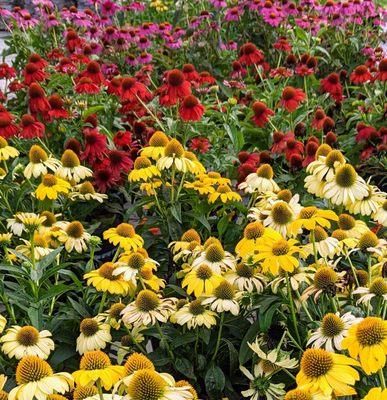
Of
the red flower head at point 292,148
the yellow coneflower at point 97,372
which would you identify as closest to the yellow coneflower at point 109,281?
the yellow coneflower at point 97,372

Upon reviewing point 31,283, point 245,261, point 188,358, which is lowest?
point 188,358

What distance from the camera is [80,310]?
66.7 inches

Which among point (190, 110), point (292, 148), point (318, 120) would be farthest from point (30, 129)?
point (318, 120)

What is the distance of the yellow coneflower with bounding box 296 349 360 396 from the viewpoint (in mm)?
1043

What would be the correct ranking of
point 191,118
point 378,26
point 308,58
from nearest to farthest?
point 191,118, point 308,58, point 378,26

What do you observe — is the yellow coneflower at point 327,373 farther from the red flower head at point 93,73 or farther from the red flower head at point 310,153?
the red flower head at point 93,73

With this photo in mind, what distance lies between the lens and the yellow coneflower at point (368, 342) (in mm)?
1030

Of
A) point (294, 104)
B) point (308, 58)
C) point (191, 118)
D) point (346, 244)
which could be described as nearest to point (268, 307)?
point (346, 244)

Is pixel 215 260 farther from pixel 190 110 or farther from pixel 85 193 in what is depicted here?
pixel 190 110

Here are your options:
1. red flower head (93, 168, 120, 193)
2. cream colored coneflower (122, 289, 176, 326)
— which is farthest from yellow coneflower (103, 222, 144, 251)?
red flower head (93, 168, 120, 193)

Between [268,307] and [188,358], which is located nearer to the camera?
[268,307]

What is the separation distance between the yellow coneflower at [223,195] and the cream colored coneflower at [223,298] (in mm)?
536

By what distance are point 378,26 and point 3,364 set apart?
4.30 metres

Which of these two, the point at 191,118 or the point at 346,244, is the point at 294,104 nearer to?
the point at 191,118
